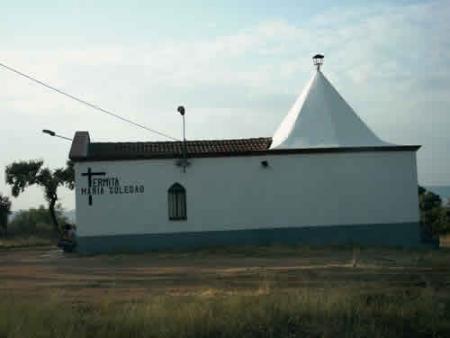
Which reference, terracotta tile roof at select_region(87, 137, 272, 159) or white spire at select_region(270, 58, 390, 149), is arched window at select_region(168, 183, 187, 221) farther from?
white spire at select_region(270, 58, 390, 149)

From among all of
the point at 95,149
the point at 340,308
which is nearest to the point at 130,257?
the point at 95,149

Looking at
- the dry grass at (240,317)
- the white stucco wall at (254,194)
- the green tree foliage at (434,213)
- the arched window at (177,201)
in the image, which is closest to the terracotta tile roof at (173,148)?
the white stucco wall at (254,194)

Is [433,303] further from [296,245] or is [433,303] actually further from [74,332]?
[296,245]

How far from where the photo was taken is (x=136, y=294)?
12.7 meters

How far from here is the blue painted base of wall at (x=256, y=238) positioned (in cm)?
2364

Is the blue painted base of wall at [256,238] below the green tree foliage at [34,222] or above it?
below

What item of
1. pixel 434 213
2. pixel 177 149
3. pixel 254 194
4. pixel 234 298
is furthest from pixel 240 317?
pixel 434 213

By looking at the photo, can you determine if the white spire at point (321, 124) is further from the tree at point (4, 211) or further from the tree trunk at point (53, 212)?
the tree at point (4, 211)

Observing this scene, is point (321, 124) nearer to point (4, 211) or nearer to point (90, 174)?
point (90, 174)

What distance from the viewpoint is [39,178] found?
155 feet

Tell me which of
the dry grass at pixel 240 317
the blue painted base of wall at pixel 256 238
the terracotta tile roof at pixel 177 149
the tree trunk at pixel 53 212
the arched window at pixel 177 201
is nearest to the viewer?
the dry grass at pixel 240 317

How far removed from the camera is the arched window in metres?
23.9

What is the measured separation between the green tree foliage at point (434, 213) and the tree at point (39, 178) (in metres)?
23.1

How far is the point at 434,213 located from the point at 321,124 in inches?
697
